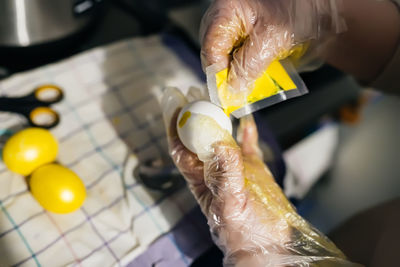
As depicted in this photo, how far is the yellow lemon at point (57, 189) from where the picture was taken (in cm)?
60

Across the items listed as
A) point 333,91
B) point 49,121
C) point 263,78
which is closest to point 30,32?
point 49,121

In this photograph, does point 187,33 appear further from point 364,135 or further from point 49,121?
point 364,135

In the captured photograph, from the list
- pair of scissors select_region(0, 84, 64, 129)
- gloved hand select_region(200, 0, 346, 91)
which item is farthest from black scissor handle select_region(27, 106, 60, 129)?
gloved hand select_region(200, 0, 346, 91)

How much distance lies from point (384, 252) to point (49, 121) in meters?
0.69

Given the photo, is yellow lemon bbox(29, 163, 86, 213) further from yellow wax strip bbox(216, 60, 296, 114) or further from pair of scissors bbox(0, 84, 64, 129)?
yellow wax strip bbox(216, 60, 296, 114)

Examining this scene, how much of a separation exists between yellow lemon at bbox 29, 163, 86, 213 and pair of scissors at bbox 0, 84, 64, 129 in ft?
0.42

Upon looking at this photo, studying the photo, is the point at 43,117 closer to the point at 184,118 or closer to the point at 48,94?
the point at 48,94

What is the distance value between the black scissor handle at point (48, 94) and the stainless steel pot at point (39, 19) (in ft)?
0.35

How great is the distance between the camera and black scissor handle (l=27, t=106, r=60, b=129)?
27.9 inches

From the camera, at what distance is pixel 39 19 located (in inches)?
28.9

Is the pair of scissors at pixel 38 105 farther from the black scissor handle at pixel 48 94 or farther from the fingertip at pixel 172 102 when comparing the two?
the fingertip at pixel 172 102

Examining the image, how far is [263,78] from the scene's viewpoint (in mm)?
568

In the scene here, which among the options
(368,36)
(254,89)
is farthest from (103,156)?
(368,36)

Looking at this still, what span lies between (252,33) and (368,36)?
0.95 feet
